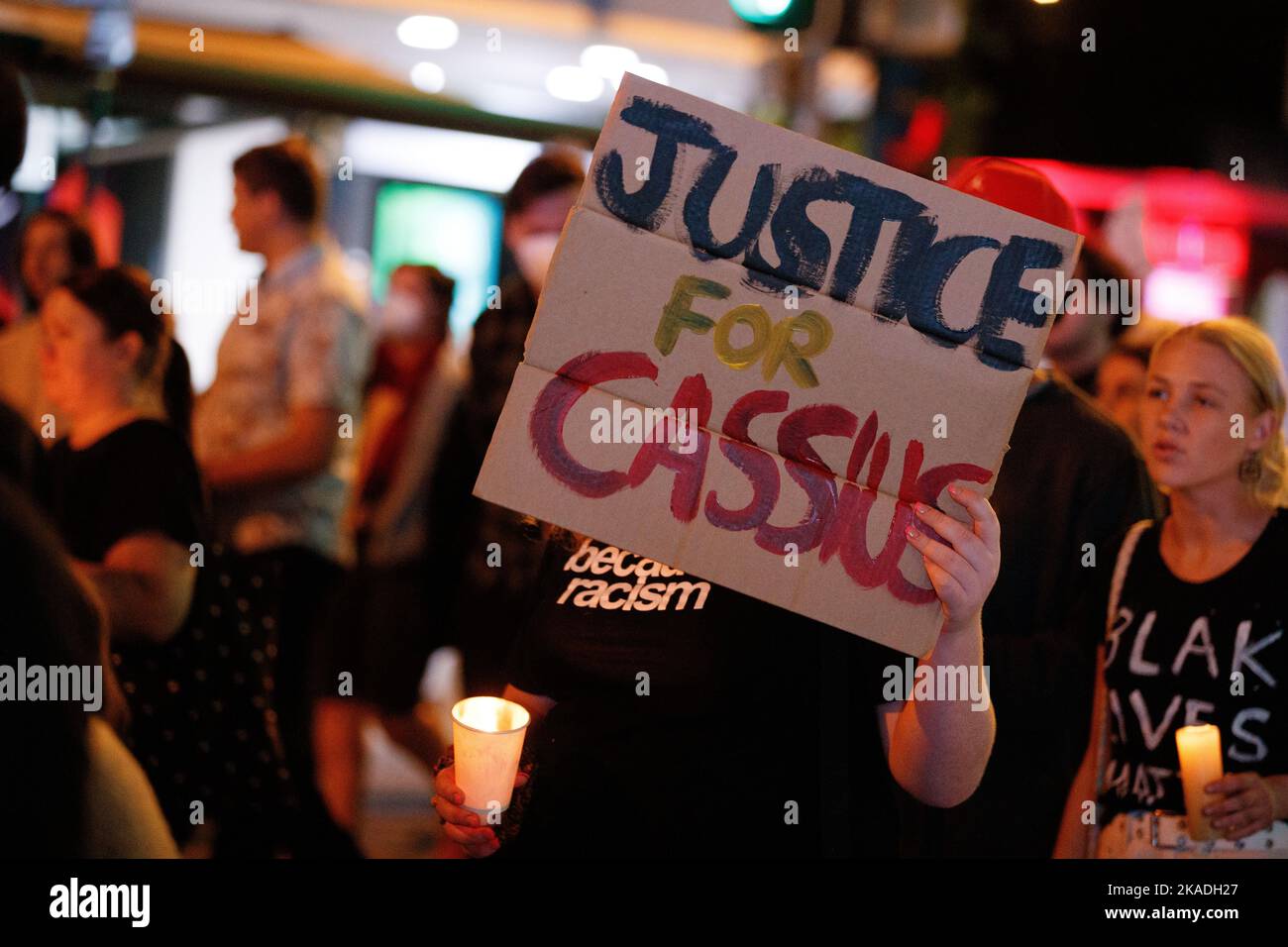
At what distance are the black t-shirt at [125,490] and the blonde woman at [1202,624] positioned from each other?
80.6 inches

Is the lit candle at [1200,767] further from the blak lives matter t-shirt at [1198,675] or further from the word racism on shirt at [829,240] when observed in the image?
the word racism on shirt at [829,240]

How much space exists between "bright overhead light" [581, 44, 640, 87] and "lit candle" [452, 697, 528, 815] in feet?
21.8

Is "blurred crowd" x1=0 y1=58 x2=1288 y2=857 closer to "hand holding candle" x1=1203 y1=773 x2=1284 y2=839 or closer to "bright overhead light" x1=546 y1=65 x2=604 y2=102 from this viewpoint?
"hand holding candle" x1=1203 y1=773 x2=1284 y2=839

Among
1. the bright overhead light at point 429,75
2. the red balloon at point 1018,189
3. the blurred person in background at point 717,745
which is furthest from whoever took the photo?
the bright overhead light at point 429,75

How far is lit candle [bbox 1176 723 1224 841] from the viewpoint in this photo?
2.57m

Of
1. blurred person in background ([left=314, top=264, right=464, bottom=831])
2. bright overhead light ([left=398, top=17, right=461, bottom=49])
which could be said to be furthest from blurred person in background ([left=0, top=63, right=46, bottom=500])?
bright overhead light ([left=398, top=17, right=461, bottom=49])

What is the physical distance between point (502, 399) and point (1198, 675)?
2551mm

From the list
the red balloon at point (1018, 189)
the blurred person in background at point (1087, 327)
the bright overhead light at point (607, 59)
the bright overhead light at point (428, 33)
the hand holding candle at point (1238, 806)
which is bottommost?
the hand holding candle at point (1238, 806)

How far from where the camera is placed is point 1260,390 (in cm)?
300

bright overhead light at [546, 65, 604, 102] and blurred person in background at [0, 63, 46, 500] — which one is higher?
bright overhead light at [546, 65, 604, 102]

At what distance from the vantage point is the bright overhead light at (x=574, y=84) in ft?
27.9
